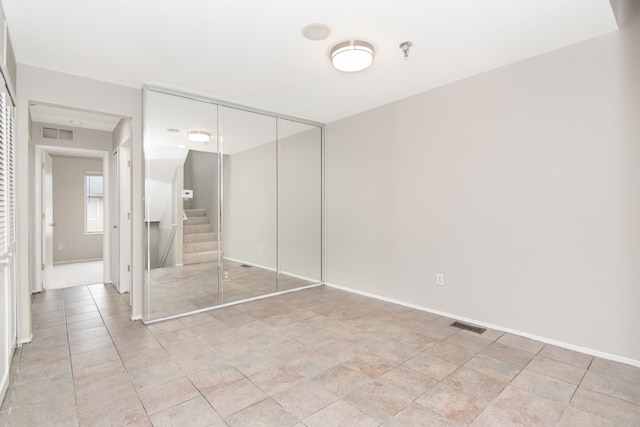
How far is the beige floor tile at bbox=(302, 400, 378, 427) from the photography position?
1761mm

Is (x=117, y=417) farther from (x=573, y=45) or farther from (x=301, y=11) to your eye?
(x=573, y=45)

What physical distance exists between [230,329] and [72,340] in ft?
4.55

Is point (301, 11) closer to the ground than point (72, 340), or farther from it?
farther from it

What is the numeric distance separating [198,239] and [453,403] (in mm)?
3062

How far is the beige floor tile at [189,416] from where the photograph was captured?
1766mm

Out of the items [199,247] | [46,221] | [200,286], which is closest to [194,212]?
[199,247]

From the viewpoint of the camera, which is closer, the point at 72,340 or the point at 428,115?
the point at 72,340

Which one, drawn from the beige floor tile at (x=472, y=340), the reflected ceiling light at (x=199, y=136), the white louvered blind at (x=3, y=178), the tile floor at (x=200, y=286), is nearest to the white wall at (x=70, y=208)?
the reflected ceiling light at (x=199, y=136)

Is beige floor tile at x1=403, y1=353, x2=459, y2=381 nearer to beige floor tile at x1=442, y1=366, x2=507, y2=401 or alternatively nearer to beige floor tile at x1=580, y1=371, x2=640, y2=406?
beige floor tile at x1=442, y1=366, x2=507, y2=401

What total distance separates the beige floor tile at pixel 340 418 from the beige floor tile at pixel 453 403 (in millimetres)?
394

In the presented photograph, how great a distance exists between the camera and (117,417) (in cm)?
182

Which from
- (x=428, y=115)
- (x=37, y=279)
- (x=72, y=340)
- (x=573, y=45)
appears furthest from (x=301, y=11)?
(x=37, y=279)

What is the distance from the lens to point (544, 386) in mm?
2129

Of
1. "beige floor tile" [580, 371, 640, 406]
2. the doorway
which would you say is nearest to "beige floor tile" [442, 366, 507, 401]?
"beige floor tile" [580, 371, 640, 406]
